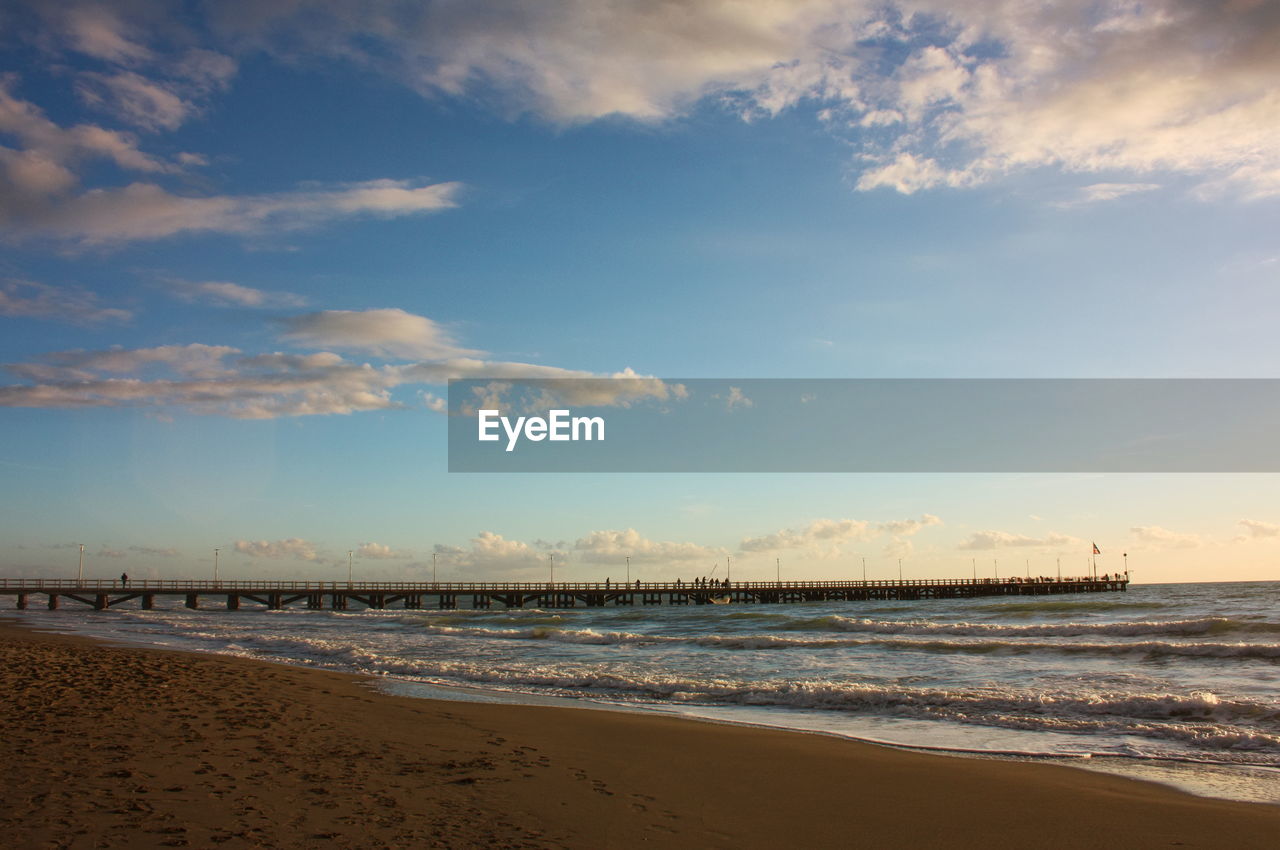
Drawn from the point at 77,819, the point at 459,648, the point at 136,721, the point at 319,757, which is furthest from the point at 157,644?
the point at 77,819

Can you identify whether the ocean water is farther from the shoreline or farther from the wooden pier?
the wooden pier

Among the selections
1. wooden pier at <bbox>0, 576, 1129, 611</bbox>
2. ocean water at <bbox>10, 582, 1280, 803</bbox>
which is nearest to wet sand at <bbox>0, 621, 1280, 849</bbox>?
ocean water at <bbox>10, 582, 1280, 803</bbox>

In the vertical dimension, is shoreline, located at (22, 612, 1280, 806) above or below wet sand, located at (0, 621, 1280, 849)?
below

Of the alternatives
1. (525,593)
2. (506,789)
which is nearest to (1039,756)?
(506,789)

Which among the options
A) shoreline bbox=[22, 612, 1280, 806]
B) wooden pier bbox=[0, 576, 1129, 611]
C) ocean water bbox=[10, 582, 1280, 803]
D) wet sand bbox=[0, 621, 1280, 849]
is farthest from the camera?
wooden pier bbox=[0, 576, 1129, 611]

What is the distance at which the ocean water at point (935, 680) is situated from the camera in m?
10.8

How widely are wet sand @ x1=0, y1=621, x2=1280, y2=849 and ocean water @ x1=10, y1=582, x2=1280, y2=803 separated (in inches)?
67.9

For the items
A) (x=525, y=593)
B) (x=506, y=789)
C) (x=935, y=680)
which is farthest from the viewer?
(x=525, y=593)

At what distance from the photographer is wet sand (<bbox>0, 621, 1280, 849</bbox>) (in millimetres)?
6098

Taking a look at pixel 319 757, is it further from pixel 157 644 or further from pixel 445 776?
pixel 157 644

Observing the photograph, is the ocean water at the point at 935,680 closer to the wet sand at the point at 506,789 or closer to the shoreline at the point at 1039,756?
the shoreline at the point at 1039,756

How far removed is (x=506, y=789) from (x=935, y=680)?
41.0 ft

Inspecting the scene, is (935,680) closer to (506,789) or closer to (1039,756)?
(1039,756)

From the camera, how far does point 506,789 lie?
24.8 feet
